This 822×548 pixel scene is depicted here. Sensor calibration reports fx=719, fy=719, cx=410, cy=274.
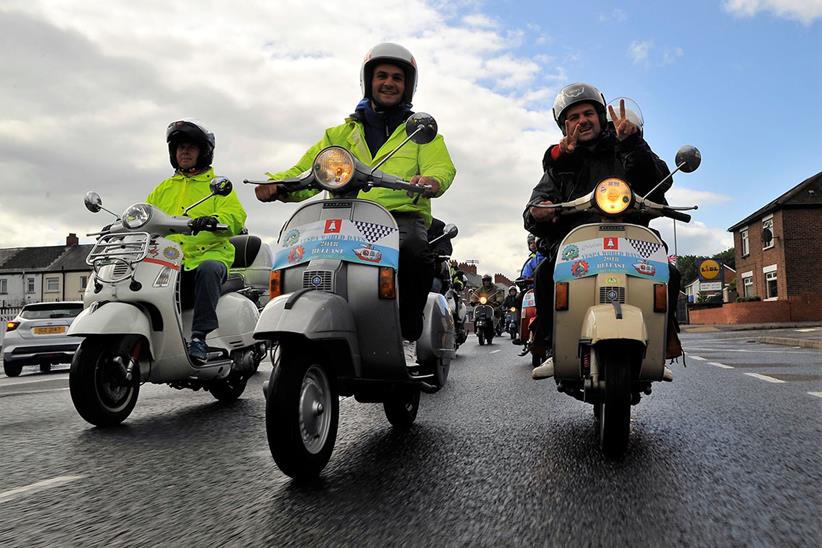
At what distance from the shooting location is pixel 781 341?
18.3 m

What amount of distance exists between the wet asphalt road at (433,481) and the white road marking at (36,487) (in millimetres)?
14

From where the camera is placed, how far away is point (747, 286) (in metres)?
45.8

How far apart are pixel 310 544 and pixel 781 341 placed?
18842 millimetres

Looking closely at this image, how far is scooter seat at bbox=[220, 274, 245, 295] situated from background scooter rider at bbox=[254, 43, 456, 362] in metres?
1.98

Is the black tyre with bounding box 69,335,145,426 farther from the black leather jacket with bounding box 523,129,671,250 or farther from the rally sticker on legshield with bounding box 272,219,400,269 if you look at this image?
the black leather jacket with bounding box 523,129,671,250

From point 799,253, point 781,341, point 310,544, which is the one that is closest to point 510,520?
point 310,544

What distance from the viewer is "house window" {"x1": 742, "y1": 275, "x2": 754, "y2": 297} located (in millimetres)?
45031

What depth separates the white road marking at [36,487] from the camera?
9.25 ft

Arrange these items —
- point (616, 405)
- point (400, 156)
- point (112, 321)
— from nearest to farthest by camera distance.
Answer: point (616, 405)
point (400, 156)
point (112, 321)

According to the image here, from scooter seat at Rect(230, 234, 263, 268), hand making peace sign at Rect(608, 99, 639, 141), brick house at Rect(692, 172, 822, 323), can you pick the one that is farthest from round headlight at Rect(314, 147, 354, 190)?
brick house at Rect(692, 172, 822, 323)

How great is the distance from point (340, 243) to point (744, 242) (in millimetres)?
48907

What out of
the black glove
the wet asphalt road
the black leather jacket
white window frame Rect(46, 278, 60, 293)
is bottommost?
the wet asphalt road

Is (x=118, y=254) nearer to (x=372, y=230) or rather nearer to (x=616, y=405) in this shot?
(x=372, y=230)

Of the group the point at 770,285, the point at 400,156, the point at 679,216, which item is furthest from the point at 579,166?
the point at 770,285
